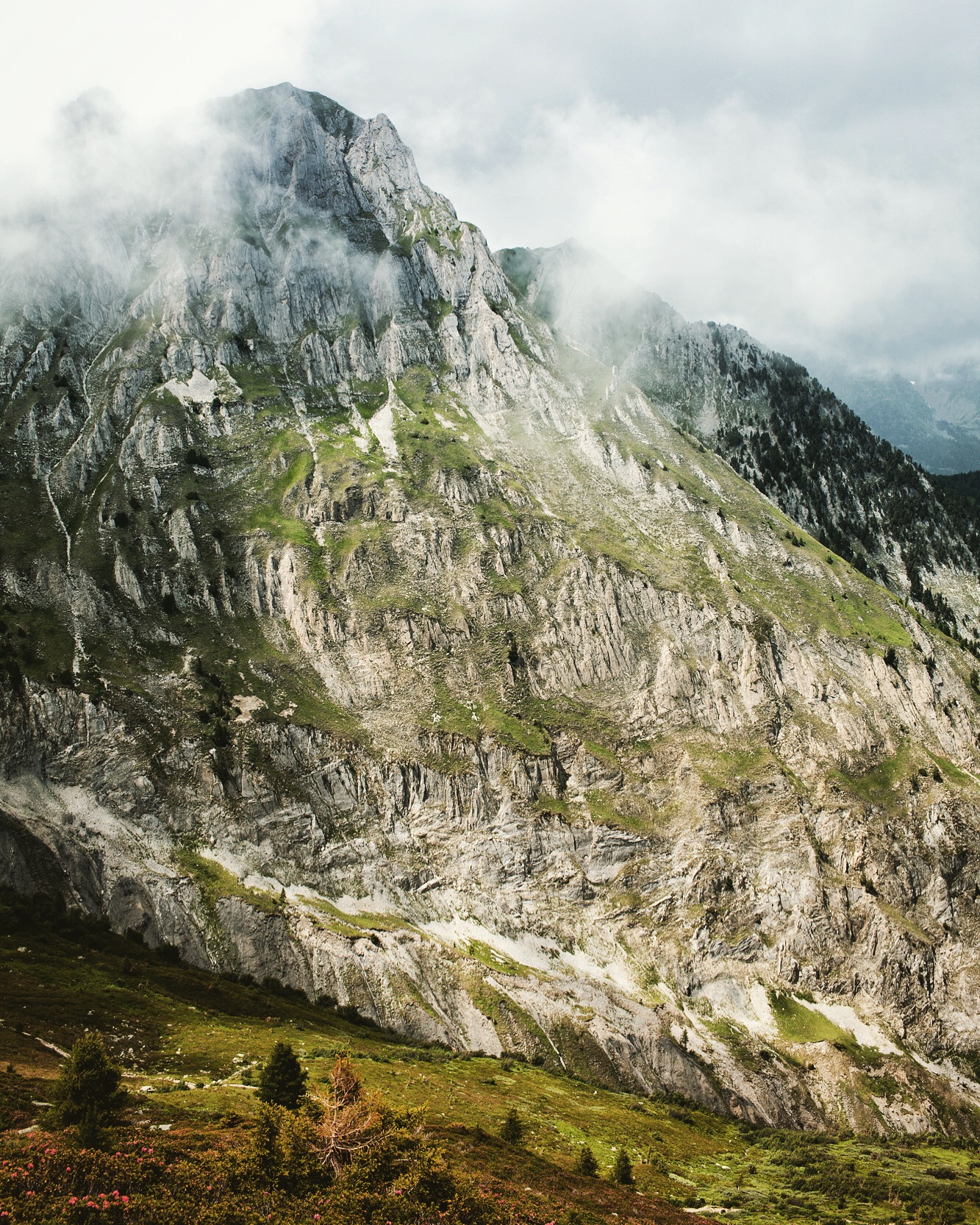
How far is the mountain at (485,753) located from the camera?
102625 millimetres

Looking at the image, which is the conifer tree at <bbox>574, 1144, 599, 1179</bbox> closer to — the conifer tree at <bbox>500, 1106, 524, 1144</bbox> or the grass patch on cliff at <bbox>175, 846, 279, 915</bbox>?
the conifer tree at <bbox>500, 1106, 524, 1144</bbox>

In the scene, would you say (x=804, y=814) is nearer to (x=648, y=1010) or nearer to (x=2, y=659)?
(x=648, y=1010)

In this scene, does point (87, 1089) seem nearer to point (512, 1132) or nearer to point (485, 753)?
point (512, 1132)

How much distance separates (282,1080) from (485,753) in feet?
310

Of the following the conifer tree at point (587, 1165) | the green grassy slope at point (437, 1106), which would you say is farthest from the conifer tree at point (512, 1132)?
the conifer tree at point (587, 1165)

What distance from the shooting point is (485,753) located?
135 m

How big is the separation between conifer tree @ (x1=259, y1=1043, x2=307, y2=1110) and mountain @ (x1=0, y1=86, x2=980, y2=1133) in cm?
6075

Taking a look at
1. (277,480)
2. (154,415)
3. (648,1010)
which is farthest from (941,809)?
(154,415)

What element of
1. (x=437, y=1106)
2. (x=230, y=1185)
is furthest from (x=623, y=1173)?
(x=230, y=1185)

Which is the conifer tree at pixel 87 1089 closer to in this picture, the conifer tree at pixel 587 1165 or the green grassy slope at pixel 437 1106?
the green grassy slope at pixel 437 1106

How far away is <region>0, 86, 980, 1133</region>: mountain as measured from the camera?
103 m

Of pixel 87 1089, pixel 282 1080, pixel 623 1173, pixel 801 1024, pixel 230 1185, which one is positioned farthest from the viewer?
pixel 801 1024

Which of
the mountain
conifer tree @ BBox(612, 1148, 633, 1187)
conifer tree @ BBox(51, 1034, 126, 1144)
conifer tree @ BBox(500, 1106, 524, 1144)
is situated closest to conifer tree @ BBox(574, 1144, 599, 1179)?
conifer tree @ BBox(612, 1148, 633, 1187)

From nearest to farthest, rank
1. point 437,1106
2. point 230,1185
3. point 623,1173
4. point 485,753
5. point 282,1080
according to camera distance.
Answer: point 230,1185 < point 282,1080 < point 623,1173 < point 437,1106 < point 485,753
